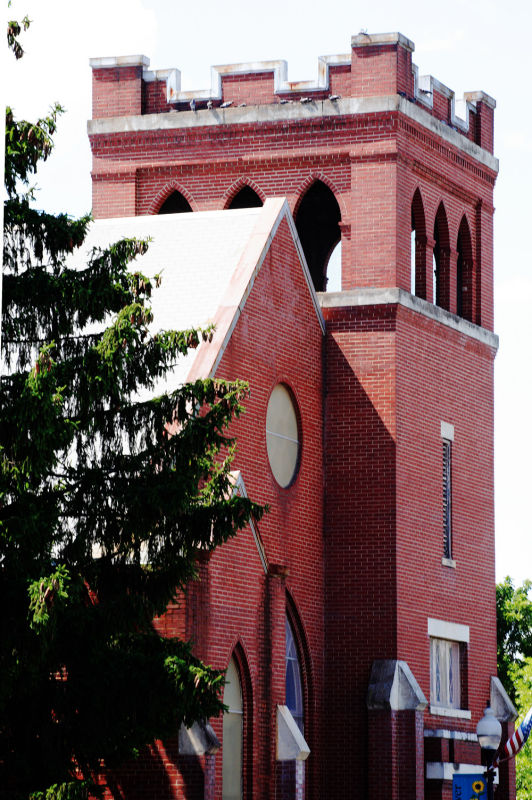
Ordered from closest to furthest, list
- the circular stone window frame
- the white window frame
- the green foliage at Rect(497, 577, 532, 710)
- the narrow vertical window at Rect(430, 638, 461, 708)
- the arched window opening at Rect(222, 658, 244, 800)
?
the arched window opening at Rect(222, 658, 244, 800) < the circular stone window frame < the white window frame < the narrow vertical window at Rect(430, 638, 461, 708) < the green foliage at Rect(497, 577, 532, 710)

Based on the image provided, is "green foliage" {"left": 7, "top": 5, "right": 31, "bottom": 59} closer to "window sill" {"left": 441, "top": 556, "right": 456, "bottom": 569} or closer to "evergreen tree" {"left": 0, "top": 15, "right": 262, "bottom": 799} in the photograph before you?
"evergreen tree" {"left": 0, "top": 15, "right": 262, "bottom": 799}

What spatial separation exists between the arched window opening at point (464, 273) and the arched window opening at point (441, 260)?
81 centimetres

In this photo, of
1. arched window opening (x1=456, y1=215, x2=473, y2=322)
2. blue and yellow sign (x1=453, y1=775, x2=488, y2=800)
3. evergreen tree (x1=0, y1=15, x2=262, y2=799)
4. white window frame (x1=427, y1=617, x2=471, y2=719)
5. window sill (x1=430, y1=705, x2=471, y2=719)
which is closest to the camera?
evergreen tree (x1=0, y1=15, x2=262, y2=799)

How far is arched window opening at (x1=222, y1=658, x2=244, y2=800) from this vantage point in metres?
26.7

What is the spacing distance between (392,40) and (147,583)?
50.7ft

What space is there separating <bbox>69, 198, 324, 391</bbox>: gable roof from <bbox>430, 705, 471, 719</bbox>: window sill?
7178 millimetres

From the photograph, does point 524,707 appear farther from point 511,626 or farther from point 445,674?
point 445,674

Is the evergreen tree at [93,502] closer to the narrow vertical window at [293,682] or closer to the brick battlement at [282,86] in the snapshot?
the narrow vertical window at [293,682]

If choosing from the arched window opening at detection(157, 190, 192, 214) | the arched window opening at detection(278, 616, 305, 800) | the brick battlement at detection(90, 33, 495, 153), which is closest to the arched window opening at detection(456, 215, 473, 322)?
the brick battlement at detection(90, 33, 495, 153)

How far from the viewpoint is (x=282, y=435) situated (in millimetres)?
30594

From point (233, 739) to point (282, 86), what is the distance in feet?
42.9

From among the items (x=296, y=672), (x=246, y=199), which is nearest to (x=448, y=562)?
(x=296, y=672)

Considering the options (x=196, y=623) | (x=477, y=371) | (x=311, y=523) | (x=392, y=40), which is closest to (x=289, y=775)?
(x=196, y=623)

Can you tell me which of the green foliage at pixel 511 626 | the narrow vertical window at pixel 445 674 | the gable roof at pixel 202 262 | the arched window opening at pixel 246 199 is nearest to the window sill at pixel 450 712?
the narrow vertical window at pixel 445 674
